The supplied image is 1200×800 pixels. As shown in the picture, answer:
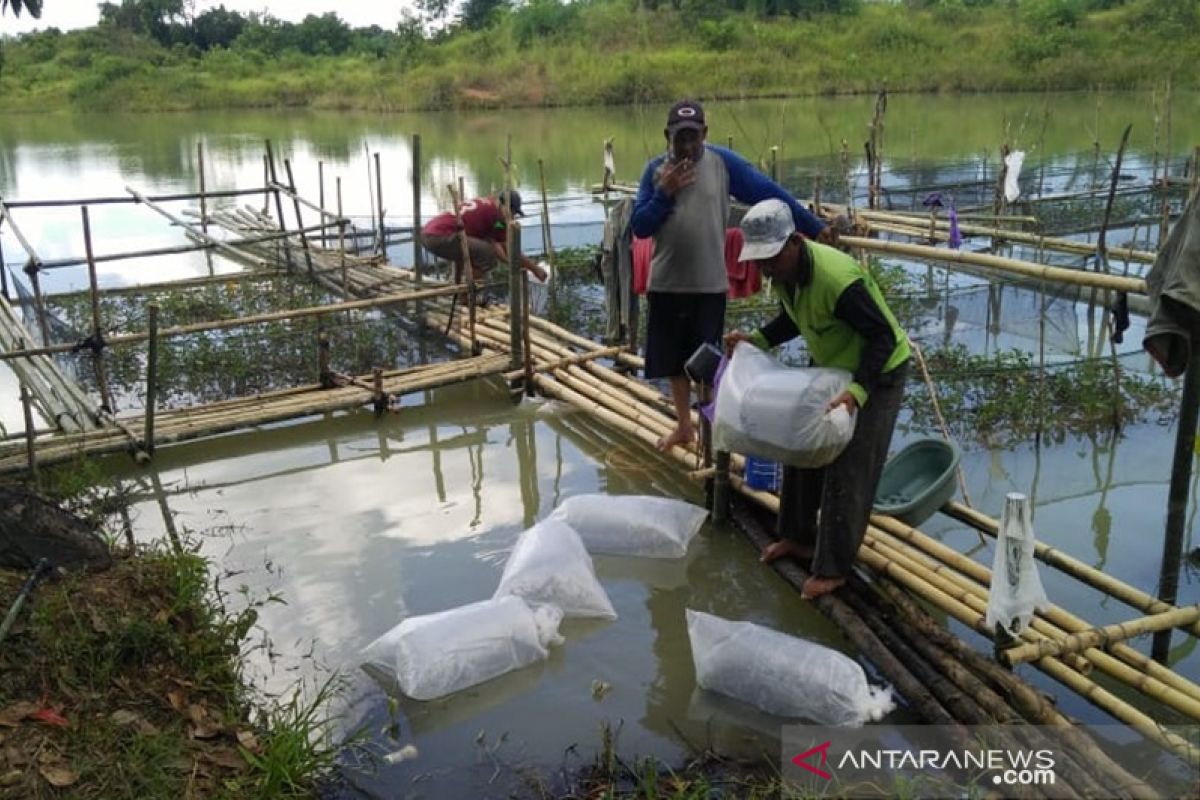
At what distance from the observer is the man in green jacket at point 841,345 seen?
301cm

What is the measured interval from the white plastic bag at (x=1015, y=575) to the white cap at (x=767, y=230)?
38.2 inches

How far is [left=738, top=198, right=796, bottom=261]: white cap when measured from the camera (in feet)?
9.71

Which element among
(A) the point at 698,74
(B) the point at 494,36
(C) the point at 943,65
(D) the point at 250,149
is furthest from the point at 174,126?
(C) the point at 943,65

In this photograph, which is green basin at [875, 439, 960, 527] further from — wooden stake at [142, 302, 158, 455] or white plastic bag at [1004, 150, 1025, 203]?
white plastic bag at [1004, 150, 1025, 203]

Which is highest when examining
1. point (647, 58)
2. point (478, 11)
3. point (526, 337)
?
point (478, 11)

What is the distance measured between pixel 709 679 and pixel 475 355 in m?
3.82

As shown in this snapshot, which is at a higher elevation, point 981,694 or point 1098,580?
point 1098,580

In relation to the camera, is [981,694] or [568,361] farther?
[568,361]

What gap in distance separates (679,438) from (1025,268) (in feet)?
5.78

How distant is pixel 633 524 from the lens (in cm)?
392

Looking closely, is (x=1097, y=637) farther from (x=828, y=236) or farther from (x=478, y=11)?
(x=478, y=11)

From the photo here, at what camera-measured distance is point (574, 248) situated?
31.9ft

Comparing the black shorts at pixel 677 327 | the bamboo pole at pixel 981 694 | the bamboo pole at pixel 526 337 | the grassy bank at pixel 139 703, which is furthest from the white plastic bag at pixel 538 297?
the bamboo pole at pixel 981 694

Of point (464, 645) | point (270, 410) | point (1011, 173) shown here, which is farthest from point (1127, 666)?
point (1011, 173)
